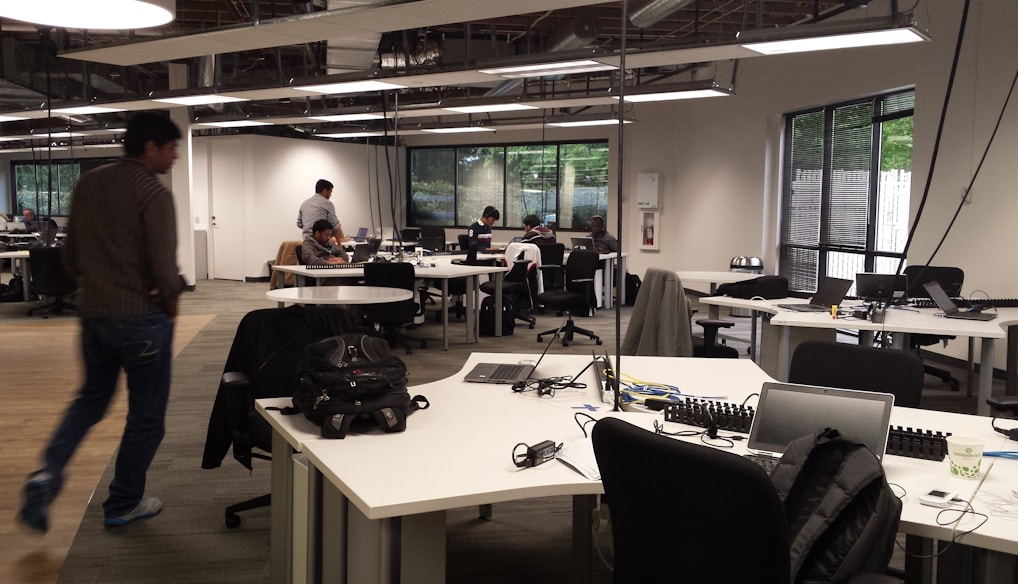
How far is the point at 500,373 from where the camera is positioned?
136 inches

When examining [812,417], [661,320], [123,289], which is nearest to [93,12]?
[123,289]

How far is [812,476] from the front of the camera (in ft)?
6.04

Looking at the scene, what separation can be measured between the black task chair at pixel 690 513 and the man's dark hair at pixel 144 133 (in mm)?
2443

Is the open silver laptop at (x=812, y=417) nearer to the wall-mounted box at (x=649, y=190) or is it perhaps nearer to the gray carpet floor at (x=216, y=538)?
the gray carpet floor at (x=216, y=538)

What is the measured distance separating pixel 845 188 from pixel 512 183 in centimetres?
801

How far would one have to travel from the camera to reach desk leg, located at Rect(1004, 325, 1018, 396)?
228 inches

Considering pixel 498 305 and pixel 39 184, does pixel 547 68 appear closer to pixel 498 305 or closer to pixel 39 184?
pixel 498 305

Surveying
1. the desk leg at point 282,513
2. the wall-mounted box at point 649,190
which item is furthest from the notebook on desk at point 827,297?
the wall-mounted box at point 649,190

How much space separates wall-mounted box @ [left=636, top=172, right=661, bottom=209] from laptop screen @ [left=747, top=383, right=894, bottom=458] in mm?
11605

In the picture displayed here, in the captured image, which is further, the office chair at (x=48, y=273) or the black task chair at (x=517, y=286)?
the office chair at (x=48, y=273)

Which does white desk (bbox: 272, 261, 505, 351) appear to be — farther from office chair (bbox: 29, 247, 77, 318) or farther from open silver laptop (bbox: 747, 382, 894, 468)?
open silver laptop (bbox: 747, 382, 894, 468)

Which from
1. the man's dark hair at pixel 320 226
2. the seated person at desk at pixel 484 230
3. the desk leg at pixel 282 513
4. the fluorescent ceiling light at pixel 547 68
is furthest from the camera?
the seated person at desk at pixel 484 230

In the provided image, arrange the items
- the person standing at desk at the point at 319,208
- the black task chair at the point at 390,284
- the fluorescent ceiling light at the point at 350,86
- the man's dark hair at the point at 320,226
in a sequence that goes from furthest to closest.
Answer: the person standing at desk at the point at 319,208
the man's dark hair at the point at 320,226
the fluorescent ceiling light at the point at 350,86
the black task chair at the point at 390,284

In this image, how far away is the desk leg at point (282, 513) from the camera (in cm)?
269
